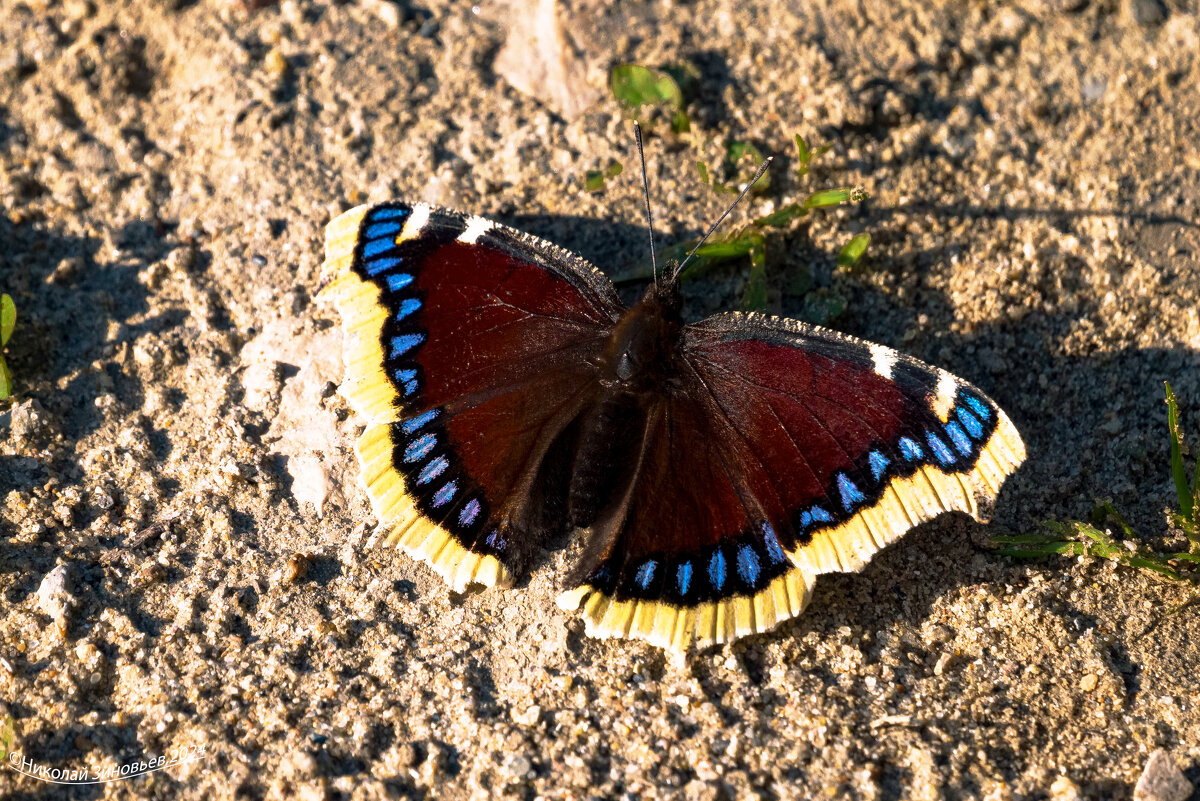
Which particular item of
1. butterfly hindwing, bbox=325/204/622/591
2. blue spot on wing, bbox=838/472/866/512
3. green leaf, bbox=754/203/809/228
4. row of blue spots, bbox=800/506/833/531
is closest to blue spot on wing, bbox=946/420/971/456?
blue spot on wing, bbox=838/472/866/512

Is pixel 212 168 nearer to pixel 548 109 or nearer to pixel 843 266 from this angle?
pixel 548 109

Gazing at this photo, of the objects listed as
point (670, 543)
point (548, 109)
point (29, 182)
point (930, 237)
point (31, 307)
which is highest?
point (548, 109)

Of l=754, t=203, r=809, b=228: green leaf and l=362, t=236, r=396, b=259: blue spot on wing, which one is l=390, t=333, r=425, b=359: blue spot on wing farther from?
l=754, t=203, r=809, b=228: green leaf

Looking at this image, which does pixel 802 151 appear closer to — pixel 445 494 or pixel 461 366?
→ pixel 461 366

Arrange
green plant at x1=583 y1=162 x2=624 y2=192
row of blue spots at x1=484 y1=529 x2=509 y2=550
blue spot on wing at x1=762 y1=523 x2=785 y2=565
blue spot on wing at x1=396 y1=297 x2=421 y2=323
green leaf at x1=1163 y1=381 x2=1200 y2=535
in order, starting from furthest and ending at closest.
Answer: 1. green plant at x1=583 y1=162 x2=624 y2=192
2. blue spot on wing at x1=396 y1=297 x2=421 y2=323
3. green leaf at x1=1163 y1=381 x2=1200 y2=535
4. row of blue spots at x1=484 y1=529 x2=509 y2=550
5. blue spot on wing at x1=762 y1=523 x2=785 y2=565

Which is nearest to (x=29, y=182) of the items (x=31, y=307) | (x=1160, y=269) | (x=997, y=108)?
(x=31, y=307)

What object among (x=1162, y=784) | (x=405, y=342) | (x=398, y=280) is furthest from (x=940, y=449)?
(x=398, y=280)
